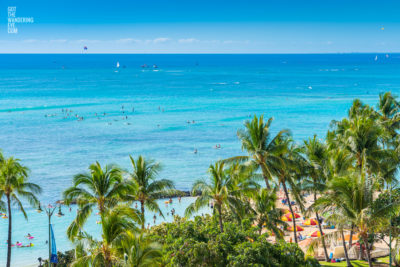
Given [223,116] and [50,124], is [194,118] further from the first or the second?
[50,124]

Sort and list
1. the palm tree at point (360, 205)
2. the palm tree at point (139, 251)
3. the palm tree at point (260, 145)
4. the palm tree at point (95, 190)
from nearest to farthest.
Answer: the palm tree at point (139, 251) < the palm tree at point (360, 205) < the palm tree at point (95, 190) < the palm tree at point (260, 145)

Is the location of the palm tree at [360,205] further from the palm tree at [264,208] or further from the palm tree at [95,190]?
the palm tree at [95,190]

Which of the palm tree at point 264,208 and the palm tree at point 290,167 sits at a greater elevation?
the palm tree at point 290,167

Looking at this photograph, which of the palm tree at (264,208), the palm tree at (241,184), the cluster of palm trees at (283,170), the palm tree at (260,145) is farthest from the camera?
the palm tree at (264,208)

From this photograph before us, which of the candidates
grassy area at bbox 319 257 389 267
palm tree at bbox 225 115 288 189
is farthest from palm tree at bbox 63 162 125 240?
grassy area at bbox 319 257 389 267

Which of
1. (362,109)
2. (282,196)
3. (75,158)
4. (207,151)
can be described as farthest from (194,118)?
(362,109)

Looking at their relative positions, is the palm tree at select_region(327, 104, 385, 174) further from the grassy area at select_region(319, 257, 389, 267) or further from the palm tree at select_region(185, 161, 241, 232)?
the palm tree at select_region(185, 161, 241, 232)

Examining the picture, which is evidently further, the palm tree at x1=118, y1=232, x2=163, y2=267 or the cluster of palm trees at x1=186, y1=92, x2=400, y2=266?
the cluster of palm trees at x1=186, y1=92, x2=400, y2=266

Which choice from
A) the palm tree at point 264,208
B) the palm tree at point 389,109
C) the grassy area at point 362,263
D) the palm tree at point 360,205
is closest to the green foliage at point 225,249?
the palm tree at point 360,205
